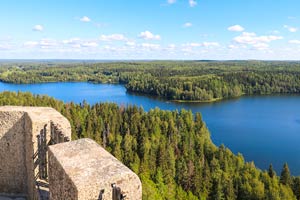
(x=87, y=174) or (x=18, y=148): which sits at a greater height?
(x=87, y=174)

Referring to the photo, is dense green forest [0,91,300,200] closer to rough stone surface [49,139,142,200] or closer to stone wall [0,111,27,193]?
stone wall [0,111,27,193]

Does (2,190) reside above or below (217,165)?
above

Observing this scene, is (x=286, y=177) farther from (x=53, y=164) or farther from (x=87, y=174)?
(x=87, y=174)

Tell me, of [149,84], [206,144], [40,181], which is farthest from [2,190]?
[149,84]

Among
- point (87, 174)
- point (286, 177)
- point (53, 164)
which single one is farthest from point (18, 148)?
point (286, 177)

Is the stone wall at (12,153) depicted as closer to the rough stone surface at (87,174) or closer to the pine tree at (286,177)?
the rough stone surface at (87,174)

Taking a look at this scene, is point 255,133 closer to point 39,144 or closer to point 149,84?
point 39,144
